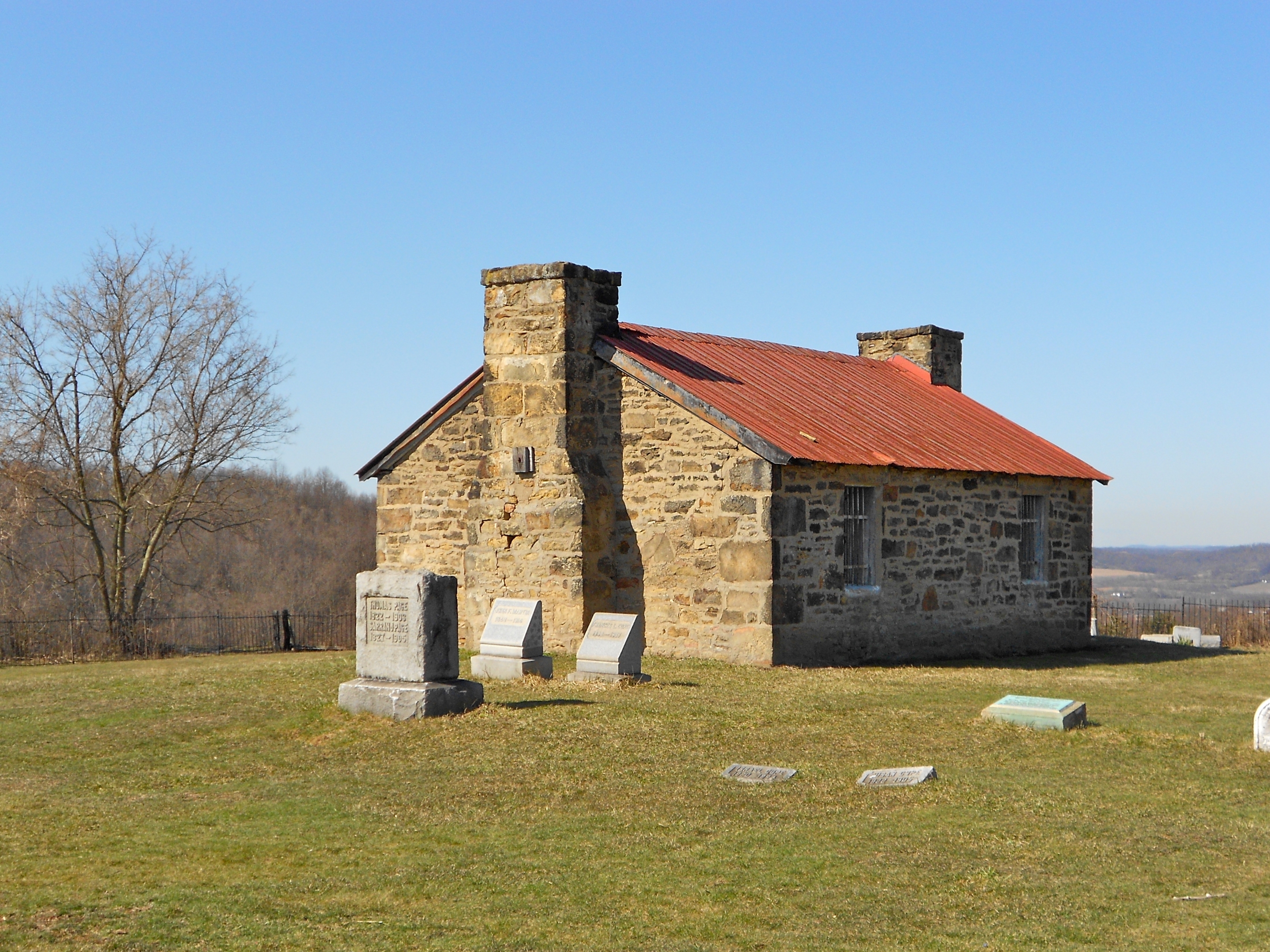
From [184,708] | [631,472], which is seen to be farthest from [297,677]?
[631,472]

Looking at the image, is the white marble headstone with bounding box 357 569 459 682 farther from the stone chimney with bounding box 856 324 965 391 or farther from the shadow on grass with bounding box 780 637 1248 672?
the stone chimney with bounding box 856 324 965 391

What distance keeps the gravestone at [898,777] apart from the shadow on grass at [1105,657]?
28.9 ft

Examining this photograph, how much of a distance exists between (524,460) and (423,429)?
126 inches

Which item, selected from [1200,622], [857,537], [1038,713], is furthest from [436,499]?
[1200,622]

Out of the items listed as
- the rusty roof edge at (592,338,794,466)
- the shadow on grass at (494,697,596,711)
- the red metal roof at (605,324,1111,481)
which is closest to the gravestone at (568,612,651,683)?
the shadow on grass at (494,697,596,711)

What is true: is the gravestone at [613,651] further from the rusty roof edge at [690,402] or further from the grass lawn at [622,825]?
the rusty roof edge at [690,402]

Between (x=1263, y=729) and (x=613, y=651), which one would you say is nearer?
(x=1263, y=729)

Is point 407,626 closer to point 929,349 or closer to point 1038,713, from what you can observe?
point 1038,713

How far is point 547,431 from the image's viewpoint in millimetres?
18422

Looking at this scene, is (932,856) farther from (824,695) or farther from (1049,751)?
(824,695)

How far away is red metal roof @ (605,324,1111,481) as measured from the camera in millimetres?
17906

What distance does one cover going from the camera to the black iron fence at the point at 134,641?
21844mm

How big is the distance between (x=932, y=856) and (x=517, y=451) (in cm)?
1178

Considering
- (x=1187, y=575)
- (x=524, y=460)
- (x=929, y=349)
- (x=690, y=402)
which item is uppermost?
(x=929, y=349)
